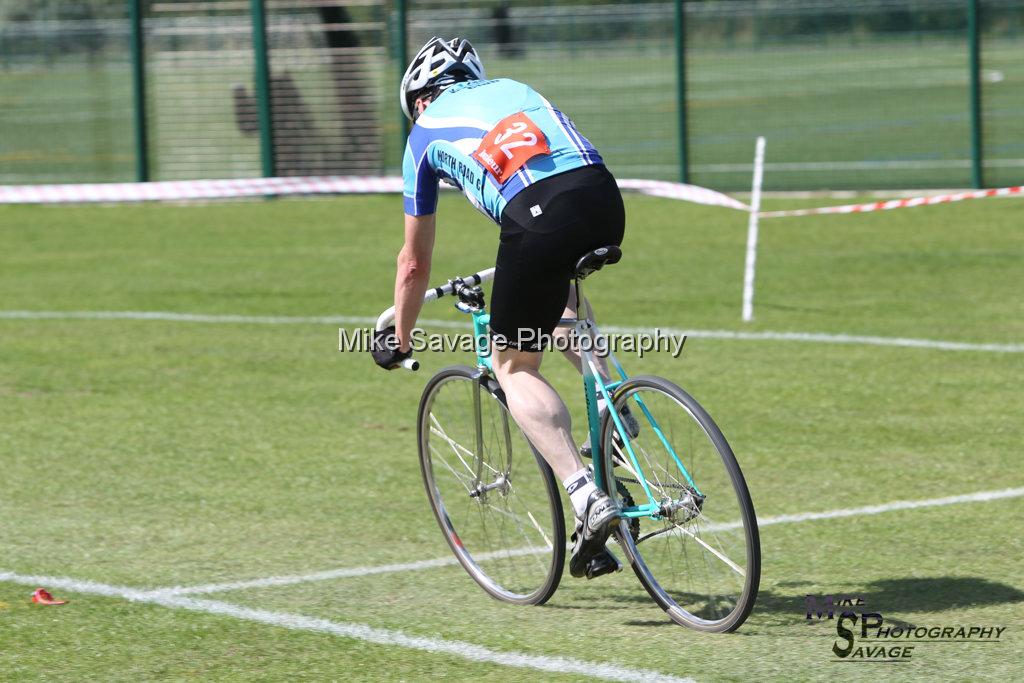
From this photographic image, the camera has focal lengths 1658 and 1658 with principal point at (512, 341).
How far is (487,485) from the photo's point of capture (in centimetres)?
641

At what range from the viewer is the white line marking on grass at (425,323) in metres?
11.4

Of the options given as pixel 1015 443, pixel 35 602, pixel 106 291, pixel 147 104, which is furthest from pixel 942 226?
pixel 35 602

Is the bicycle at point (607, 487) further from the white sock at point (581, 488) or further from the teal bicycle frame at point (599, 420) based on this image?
the white sock at point (581, 488)

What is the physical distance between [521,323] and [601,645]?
1100 mm

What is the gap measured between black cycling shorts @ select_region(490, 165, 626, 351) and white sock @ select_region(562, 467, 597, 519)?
0.48 m

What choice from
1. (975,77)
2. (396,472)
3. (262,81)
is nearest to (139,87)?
(262,81)

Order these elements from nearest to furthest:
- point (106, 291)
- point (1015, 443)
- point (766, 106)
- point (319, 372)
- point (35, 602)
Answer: point (35, 602) → point (1015, 443) → point (319, 372) → point (106, 291) → point (766, 106)

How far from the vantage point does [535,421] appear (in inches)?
221

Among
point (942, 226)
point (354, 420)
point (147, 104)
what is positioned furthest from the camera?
point (147, 104)

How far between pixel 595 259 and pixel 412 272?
756 millimetres

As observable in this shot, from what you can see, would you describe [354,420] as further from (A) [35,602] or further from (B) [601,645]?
(B) [601,645]

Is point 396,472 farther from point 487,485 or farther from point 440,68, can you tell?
point 440,68

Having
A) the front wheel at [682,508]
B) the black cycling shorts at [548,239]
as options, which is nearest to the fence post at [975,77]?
the front wheel at [682,508]

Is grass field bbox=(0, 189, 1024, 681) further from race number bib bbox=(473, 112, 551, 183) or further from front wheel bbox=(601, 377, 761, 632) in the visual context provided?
race number bib bbox=(473, 112, 551, 183)
